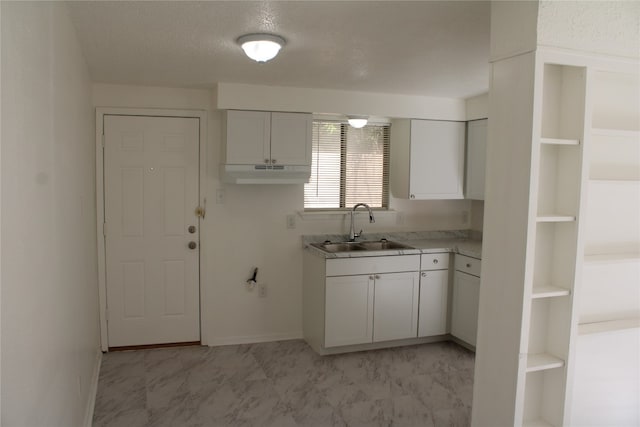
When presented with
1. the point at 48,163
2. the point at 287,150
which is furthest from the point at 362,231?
the point at 48,163

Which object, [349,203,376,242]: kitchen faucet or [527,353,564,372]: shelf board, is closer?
[527,353,564,372]: shelf board

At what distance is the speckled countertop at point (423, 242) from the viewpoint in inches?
167

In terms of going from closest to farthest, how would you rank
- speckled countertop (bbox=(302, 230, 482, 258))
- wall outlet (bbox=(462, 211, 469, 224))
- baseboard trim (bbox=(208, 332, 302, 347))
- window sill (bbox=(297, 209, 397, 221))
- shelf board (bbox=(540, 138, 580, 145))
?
shelf board (bbox=(540, 138, 580, 145))
speckled countertop (bbox=(302, 230, 482, 258))
baseboard trim (bbox=(208, 332, 302, 347))
window sill (bbox=(297, 209, 397, 221))
wall outlet (bbox=(462, 211, 469, 224))

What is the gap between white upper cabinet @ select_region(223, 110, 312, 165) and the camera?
403cm

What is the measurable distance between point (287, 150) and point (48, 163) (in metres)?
2.40

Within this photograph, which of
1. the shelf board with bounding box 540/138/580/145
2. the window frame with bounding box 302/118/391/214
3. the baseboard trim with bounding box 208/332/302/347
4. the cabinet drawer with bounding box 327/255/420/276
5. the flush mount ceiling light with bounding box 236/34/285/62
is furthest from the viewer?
the window frame with bounding box 302/118/391/214

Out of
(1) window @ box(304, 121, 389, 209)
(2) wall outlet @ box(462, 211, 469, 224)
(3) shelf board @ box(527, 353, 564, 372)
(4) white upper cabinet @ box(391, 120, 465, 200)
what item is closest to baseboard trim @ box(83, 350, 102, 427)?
(1) window @ box(304, 121, 389, 209)

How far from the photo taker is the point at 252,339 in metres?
4.57

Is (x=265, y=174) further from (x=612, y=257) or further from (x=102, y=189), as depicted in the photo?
(x=612, y=257)

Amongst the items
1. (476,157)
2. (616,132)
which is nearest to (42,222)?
(616,132)

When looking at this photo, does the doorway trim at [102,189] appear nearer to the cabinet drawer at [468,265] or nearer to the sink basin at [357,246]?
the sink basin at [357,246]

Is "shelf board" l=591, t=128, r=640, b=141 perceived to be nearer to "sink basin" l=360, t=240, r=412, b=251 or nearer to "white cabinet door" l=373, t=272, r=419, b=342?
"white cabinet door" l=373, t=272, r=419, b=342

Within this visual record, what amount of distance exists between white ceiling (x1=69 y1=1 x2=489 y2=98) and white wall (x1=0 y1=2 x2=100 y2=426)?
0.31m

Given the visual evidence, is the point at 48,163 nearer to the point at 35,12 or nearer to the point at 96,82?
the point at 35,12
